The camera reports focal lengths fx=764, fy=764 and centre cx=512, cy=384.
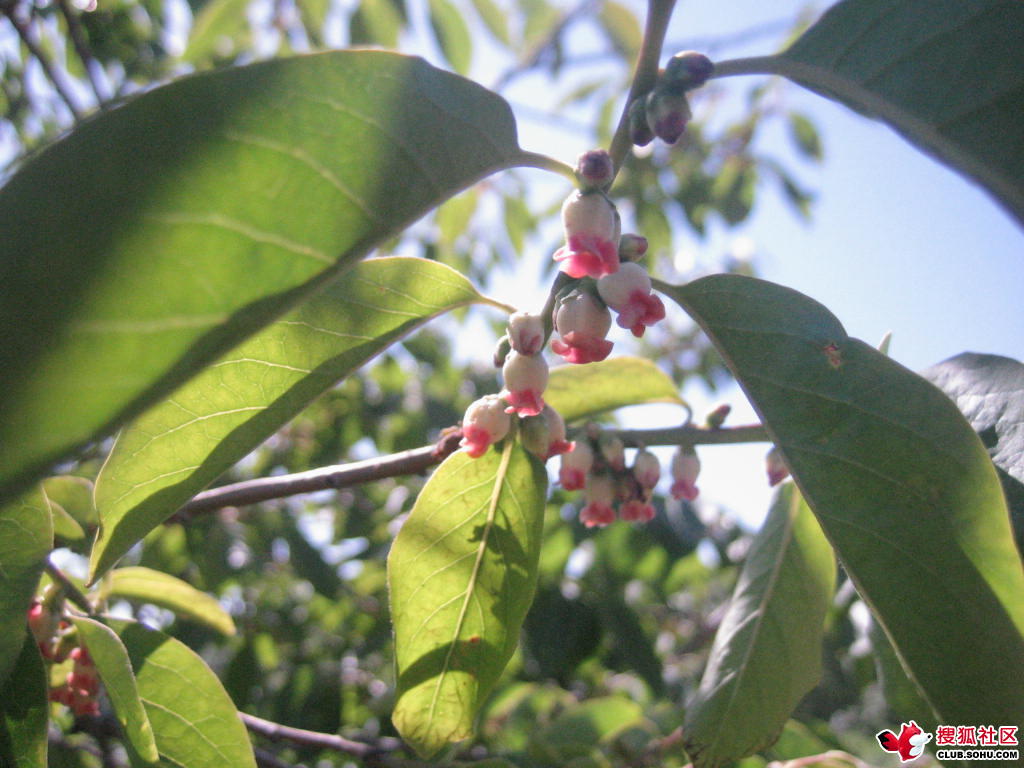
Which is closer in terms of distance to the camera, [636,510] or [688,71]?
[688,71]

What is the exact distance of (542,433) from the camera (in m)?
1.23

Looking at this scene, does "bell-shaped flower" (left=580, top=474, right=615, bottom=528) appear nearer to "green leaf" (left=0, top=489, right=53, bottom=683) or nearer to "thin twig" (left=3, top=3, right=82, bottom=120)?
"green leaf" (left=0, top=489, right=53, bottom=683)

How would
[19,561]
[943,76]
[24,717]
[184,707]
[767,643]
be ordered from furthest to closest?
[767,643] < [184,707] < [24,717] < [19,561] < [943,76]

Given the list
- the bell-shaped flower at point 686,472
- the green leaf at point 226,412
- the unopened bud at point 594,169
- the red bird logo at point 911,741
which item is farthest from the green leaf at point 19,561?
the red bird logo at point 911,741

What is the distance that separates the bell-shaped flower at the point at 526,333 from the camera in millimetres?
1131

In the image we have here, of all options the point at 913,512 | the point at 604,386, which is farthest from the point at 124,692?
the point at 913,512

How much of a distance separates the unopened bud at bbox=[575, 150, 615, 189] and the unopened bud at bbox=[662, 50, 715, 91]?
0.15 meters

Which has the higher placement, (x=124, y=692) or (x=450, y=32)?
(x=450, y=32)

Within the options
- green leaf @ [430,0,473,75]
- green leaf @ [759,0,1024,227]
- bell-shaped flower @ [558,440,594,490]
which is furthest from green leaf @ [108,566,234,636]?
green leaf @ [430,0,473,75]

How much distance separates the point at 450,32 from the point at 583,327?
227 cm

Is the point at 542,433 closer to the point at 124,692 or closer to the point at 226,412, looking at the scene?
the point at 226,412

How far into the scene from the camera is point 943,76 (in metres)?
0.85

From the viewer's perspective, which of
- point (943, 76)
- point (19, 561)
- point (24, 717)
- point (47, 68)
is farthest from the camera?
point (47, 68)

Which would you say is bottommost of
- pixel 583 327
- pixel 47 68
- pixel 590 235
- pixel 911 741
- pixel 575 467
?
pixel 911 741
